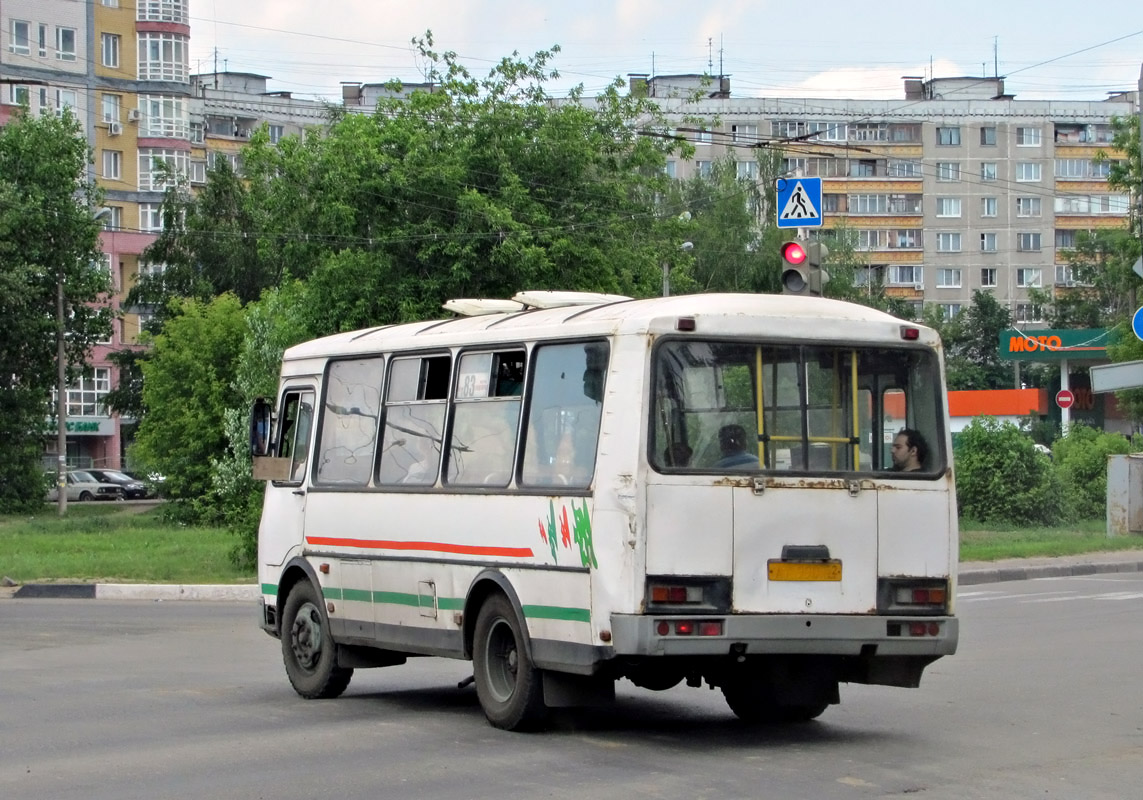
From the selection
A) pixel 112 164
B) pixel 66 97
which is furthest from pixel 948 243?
pixel 66 97

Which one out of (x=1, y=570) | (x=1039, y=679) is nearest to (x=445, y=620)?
(x=1039, y=679)

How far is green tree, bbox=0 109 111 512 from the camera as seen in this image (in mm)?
55812

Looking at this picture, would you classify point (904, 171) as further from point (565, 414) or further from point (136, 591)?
point (565, 414)

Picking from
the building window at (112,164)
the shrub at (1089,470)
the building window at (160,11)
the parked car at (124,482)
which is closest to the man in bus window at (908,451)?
the shrub at (1089,470)

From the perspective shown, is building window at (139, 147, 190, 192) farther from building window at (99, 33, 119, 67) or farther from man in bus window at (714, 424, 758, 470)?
man in bus window at (714, 424, 758, 470)

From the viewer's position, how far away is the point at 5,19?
77.6 m

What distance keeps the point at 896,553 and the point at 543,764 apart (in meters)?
2.27

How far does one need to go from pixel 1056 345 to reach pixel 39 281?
127ft

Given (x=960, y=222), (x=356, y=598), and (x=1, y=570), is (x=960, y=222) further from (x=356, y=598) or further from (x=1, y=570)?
(x=356, y=598)

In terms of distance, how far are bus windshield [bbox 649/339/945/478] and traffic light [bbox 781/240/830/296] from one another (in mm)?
7734

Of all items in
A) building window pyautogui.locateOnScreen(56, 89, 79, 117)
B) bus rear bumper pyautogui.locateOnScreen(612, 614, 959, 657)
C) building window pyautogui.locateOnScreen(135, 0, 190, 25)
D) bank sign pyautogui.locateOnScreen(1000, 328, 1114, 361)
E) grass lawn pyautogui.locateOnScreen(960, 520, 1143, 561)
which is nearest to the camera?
bus rear bumper pyautogui.locateOnScreen(612, 614, 959, 657)

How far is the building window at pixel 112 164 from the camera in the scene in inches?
3260

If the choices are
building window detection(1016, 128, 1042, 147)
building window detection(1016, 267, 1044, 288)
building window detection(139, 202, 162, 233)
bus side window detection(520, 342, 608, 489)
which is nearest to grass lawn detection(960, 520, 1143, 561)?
bus side window detection(520, 342, 608, 489)

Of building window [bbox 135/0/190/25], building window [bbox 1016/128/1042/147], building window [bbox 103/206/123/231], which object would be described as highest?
building window [bbox 135/0/190/25]
